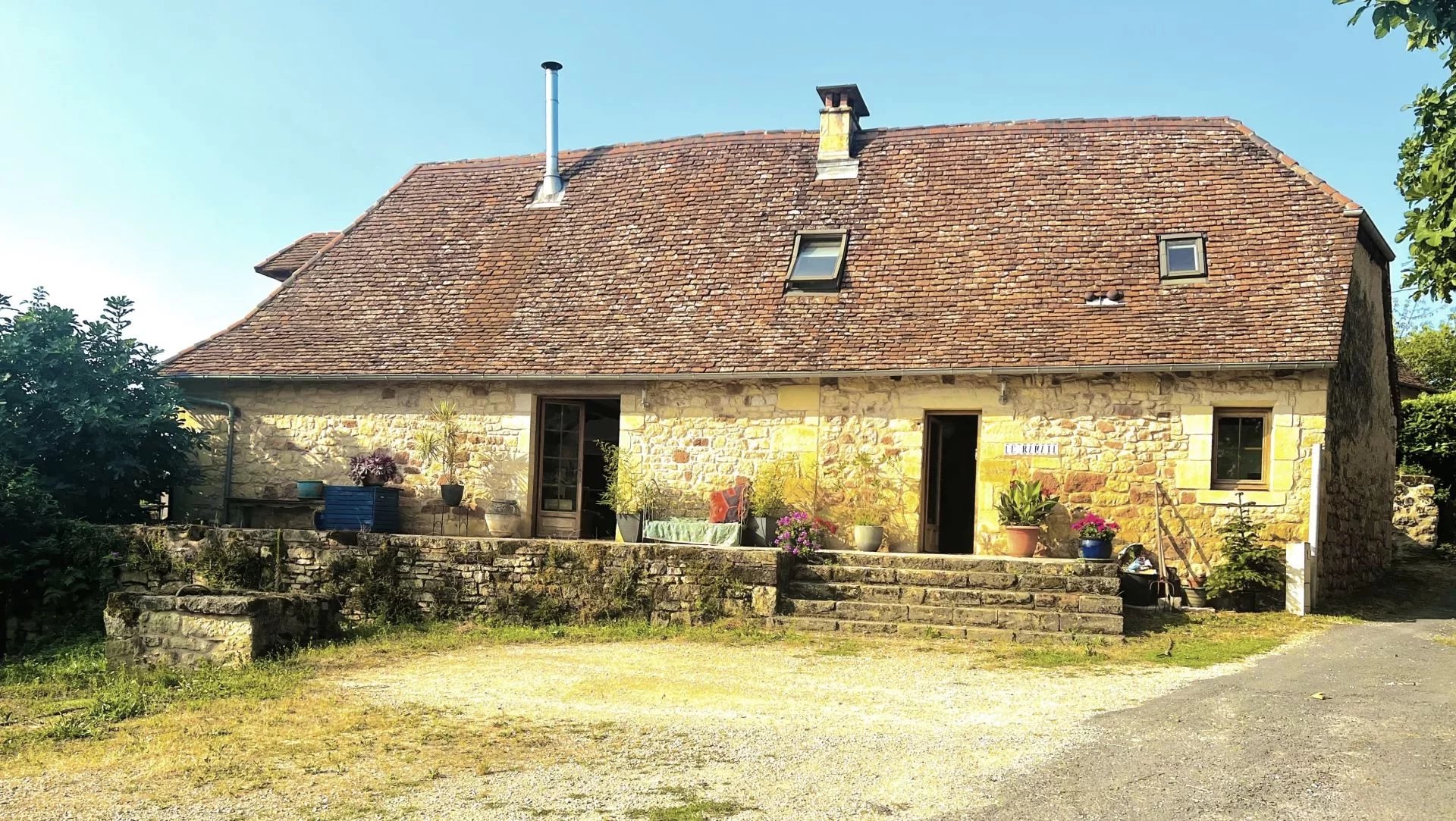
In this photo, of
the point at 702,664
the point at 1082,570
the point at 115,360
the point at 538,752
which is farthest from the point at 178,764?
the point at 115,360

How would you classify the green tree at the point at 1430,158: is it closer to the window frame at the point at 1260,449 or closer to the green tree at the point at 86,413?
the window frame at the point at 1260,449

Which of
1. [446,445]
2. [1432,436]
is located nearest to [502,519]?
[446,445]

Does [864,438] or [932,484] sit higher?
[864,438]

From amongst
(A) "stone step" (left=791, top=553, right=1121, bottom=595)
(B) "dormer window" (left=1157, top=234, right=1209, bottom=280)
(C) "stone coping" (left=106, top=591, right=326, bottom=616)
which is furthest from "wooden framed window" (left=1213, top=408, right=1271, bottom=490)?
(C) "stone coping" (left=106, top=591, right=326, bottom=616)

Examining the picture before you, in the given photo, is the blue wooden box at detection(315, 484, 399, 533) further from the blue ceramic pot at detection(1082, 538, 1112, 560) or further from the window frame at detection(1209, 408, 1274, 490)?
the window frame at detection(1209, 408, 1274, 490)

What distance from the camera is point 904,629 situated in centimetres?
1049

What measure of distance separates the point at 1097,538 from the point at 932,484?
7.38ft

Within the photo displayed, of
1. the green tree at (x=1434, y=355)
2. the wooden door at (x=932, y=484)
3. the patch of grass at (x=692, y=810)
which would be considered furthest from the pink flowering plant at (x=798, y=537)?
the green tree at (x=1434, y=355)

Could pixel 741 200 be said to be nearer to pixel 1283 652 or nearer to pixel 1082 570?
pixel 1082 570

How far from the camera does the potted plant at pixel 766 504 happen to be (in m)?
12.7

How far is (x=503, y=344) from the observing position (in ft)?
47.1

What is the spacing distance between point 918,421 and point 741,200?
4619 mm

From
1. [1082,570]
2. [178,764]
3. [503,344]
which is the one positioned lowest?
[178,764]

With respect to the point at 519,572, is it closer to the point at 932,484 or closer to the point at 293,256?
the point at 932,484
